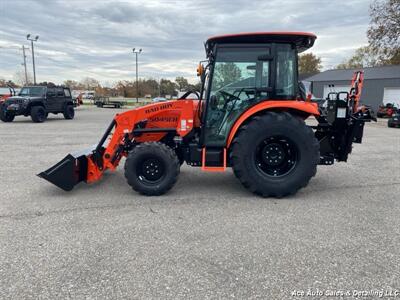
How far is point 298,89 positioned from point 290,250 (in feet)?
9.39

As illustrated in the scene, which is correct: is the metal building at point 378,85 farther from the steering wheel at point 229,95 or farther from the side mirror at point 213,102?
the side mirror at point 213,102

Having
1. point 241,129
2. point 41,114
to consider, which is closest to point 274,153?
point 241,129

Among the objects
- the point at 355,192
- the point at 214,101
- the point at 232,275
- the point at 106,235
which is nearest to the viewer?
the point at 232,275

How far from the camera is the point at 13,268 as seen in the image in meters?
2.83

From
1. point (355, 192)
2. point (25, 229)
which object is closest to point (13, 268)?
point (25, 229)

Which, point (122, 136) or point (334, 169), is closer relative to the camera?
point (122, 136)

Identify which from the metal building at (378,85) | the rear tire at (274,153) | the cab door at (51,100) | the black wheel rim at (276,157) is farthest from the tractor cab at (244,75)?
the metal building at (378,85)

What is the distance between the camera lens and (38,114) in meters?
17.0

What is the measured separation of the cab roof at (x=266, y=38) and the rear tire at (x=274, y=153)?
3.59ft

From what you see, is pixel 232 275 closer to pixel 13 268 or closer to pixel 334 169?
pixel 13 268

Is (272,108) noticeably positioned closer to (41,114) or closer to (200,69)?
(200,69)

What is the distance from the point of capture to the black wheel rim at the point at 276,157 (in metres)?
4.75

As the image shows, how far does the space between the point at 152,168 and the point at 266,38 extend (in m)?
2.62

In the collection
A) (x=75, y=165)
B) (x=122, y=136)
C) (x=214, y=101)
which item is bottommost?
(x=75, y=165)
